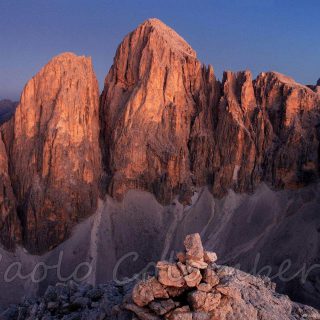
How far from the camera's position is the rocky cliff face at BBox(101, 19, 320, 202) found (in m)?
71.8

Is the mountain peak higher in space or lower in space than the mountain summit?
higher

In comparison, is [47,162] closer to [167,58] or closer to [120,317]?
[167,58]

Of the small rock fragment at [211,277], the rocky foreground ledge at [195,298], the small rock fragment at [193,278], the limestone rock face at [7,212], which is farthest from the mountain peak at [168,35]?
the small rock fragment at [193,278]

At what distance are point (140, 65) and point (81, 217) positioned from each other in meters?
29.6

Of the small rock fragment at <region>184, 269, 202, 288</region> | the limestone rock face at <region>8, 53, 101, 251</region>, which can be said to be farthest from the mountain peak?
the small rock fragment at <region>184, 269, 202, 288</region>

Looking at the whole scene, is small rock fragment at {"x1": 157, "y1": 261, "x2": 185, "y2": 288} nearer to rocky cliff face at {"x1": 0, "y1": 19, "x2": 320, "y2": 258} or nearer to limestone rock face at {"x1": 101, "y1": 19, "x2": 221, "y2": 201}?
rocky cliff face at {"x1": 0, "y1": 19, "x2": 320, "y2": 258}

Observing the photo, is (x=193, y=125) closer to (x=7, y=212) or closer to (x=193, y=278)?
(x=7, y=212)

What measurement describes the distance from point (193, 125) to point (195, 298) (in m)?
60.6

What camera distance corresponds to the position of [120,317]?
19.4 m

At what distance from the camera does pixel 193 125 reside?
76.6 meters

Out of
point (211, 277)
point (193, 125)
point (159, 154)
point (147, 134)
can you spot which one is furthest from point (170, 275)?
point (193, 125)

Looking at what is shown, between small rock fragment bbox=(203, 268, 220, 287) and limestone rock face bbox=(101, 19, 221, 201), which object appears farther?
limestone rock face bbox=(101, 19, 221, 201)

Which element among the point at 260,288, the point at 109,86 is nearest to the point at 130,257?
the point at 109,86

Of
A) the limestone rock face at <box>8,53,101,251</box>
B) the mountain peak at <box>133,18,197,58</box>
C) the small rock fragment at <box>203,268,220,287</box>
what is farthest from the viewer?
the mountain peak at <box>133,18,197,58</box>
